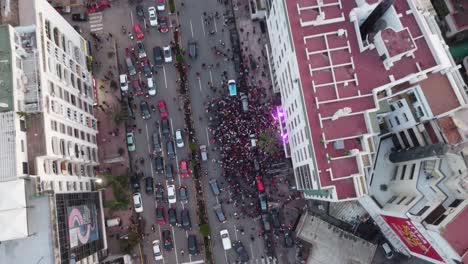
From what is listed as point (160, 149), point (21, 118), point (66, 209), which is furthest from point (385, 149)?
point (21, 118)

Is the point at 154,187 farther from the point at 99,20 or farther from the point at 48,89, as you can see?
the point at 99,20

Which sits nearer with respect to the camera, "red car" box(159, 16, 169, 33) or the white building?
the white building

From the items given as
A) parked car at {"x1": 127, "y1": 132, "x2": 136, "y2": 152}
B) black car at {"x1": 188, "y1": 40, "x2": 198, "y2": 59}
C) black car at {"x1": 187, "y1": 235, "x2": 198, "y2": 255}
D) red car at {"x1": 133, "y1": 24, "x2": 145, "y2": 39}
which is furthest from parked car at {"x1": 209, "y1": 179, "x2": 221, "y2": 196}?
red car at {"x1": 133, "y1": 24, "x2": 145, "y2": 39}

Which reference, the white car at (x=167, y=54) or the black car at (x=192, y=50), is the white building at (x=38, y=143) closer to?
the white car at (x=167, y=54)

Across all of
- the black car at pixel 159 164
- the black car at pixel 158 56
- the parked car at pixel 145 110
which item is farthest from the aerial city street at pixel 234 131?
the black car at pixel 159 164

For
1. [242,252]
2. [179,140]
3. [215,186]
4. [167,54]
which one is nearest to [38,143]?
[179,140]

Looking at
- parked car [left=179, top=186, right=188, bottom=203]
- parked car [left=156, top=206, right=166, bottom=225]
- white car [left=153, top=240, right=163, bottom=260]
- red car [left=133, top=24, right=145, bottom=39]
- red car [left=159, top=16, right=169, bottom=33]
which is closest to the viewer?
white car [left=153, top=240, right=163, bottom=260]

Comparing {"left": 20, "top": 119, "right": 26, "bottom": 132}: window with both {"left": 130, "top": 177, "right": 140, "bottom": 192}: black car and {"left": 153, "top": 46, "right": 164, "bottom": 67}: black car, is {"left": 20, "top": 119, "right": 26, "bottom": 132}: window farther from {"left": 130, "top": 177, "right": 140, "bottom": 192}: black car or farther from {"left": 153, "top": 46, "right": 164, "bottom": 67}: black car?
{"left": 153, "top": 46, "right": 164, "bottom": 67}: black car
